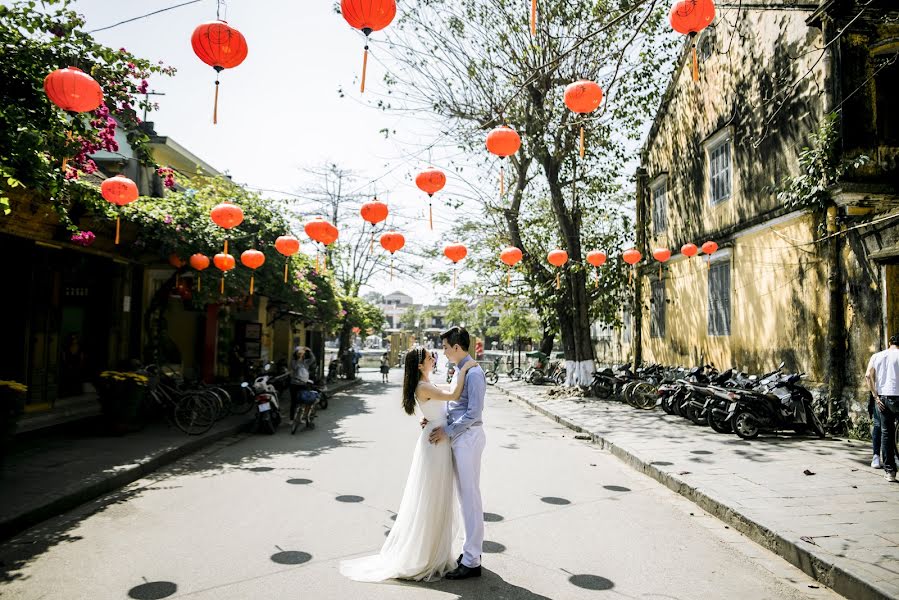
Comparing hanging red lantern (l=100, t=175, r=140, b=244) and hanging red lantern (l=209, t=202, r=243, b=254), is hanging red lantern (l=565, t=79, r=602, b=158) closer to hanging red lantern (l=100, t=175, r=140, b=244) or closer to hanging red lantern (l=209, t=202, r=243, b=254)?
hanging red lantern (l=209, t=202, r=243, b=254)

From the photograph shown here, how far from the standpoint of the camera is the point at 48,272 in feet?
37.4

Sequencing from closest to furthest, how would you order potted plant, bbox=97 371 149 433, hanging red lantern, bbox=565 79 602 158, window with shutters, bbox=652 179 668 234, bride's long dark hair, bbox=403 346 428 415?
bride's long dark hair, bbox=403 346 428 415 < hanging red lantern, bbox=565 79 602 158 < potted plant, bbox=97 371 149 433 < window with shutters, bbox=652 179 668 234

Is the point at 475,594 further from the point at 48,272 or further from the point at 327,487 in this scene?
the point at 48,272

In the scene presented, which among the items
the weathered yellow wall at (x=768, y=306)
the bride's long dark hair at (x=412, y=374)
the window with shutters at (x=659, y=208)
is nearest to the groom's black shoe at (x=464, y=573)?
the bride's long dark hair at (x=412, y=374)

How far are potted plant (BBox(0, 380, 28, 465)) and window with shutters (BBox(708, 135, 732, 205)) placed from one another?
1438 centimetres

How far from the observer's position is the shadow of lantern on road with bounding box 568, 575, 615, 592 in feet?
13.3

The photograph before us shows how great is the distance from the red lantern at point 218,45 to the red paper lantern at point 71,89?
3.63ft

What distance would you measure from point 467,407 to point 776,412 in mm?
8050

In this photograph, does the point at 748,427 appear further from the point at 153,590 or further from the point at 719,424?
the point at 153,590

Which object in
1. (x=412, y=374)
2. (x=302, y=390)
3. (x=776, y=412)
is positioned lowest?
(x=776, y=412)

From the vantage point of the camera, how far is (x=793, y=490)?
256 inches

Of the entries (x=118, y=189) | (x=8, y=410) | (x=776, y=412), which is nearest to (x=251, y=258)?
(x=118, y=189)

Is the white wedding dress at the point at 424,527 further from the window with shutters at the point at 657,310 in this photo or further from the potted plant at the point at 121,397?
the window with shutters at the point at 657,310

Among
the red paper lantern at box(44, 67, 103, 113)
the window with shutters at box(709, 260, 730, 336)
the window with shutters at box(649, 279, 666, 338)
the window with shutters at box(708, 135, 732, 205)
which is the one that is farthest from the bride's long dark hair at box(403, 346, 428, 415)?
the window with shutters at box(649, 279, 666, 338)
